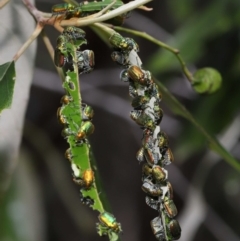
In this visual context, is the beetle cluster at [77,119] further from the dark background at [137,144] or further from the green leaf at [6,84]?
the dark background at [137,144]

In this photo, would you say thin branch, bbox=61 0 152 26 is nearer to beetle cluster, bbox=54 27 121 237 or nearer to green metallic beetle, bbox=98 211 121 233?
beetle cluster, bbox=54 27 121 237

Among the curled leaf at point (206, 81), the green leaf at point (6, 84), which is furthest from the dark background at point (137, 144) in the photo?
the green leaf at point (6, 84)

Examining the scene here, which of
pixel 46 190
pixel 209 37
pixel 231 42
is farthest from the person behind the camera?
pixel 46 190

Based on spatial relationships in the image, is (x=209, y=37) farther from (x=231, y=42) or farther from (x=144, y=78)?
(x=144, y=78)

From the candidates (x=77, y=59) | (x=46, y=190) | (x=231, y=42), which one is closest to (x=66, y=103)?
(x=77, y=59)

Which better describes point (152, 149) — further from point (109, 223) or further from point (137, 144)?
point (137, 144)
